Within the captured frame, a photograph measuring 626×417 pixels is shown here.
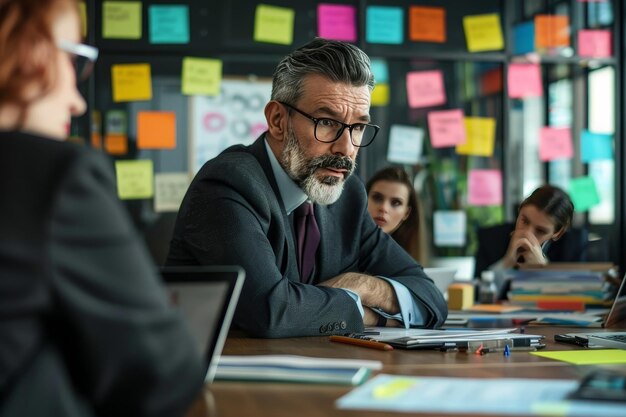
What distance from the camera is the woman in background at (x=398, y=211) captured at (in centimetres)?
327

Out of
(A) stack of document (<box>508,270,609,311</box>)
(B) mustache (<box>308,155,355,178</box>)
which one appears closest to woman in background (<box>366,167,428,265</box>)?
(A) stack of document (<box>508,270,609,311</box>)

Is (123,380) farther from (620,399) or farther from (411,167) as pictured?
(411,167)

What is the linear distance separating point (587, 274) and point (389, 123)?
91.2 inches

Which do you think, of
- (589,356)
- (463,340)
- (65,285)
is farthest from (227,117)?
(65,285)

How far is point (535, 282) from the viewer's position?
2.86 meters

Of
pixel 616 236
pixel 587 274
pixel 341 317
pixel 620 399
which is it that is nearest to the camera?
pixel 620 399

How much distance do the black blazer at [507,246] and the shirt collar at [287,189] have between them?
870 mm

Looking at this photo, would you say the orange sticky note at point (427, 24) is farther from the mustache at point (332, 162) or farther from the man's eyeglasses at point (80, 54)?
the man's eyeglasses at point (80, 54)

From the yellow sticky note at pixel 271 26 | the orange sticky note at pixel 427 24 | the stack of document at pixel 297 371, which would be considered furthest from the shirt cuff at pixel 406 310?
the orange sticky note at pixel 427 24

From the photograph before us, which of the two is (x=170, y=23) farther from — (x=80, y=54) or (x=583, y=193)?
(x=80, y=54)

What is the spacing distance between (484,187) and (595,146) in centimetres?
78

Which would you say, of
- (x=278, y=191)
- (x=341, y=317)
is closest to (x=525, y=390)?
(x=341, y=317)

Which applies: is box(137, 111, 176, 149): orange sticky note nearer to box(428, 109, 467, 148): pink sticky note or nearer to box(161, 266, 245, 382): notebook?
box(428, 109, 467, 148): pink sticky note

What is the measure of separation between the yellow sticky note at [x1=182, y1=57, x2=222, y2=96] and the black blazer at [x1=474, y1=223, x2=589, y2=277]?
1.87 metres
